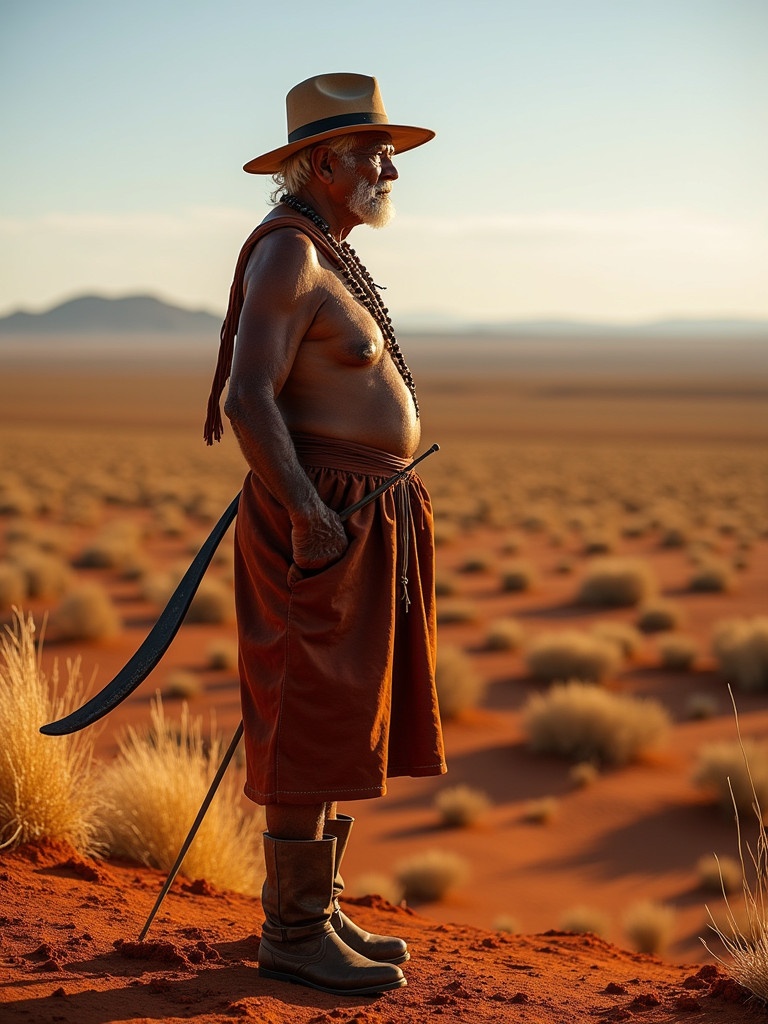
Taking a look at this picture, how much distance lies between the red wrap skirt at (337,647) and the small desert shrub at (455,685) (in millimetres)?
6985

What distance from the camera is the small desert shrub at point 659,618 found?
14828 mm

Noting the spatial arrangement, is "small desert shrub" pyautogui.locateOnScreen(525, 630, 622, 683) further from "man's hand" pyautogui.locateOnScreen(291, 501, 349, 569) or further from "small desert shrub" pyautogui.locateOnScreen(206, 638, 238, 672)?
"man's hand" pyautogui.locateOnScreen(291, 501, 349, 569)

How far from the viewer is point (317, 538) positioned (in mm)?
3309

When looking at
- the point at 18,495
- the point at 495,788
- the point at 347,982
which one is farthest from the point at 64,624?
the point at 18,495

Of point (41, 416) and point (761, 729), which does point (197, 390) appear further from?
point (761, 729)

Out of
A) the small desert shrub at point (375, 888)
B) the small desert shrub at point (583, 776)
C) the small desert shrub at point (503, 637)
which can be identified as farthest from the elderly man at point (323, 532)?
the small desert shrub at point (503, 637)

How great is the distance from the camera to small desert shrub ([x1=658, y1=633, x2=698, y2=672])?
41.7ft

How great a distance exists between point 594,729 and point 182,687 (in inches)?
157

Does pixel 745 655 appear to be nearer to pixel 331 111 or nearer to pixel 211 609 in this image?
pixel 211 609

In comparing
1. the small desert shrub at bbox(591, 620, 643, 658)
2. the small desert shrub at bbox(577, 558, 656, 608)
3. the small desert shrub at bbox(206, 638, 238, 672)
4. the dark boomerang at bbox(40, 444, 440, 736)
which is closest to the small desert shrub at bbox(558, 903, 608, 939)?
the dark boomerang at bbox(40, 444, 440, 736)

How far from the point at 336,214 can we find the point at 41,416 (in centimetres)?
7521

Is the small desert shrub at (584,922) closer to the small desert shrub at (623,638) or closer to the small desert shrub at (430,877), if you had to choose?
the small desert shrub at (430,877)

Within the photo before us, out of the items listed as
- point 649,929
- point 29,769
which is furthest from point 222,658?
point 29,769

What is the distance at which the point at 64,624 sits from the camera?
504 inches
